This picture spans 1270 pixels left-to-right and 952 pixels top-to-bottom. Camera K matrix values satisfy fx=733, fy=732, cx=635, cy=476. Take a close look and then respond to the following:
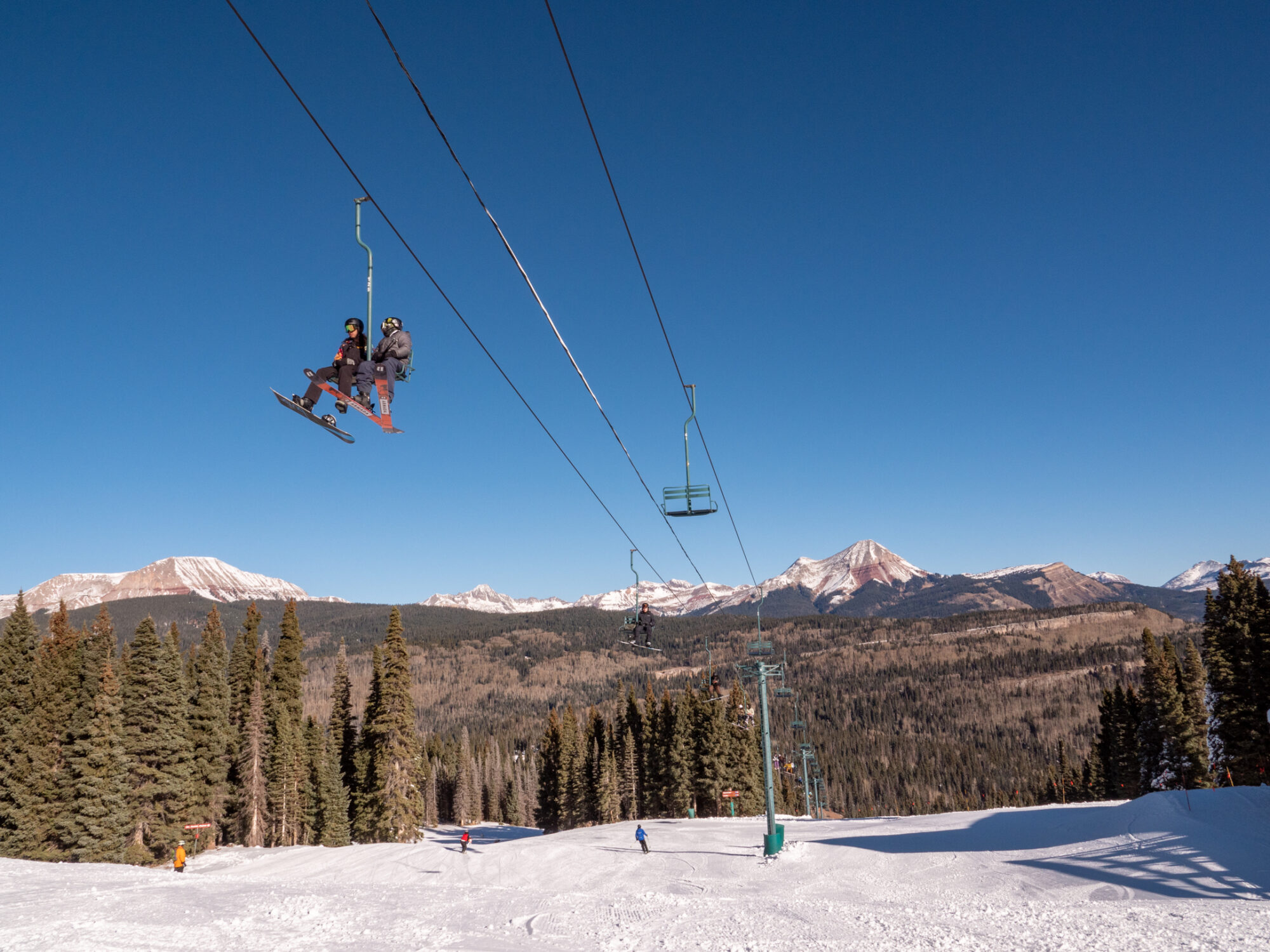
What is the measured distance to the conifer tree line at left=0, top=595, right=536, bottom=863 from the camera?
3712cm

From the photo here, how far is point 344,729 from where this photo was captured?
2349 inches

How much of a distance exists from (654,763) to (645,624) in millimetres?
41275

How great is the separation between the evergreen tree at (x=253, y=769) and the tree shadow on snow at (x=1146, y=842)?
38.3 metres

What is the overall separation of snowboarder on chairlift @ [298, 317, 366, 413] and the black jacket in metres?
0.28

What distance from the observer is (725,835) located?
40.2 m

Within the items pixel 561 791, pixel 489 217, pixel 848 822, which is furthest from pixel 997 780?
pixel 489 217

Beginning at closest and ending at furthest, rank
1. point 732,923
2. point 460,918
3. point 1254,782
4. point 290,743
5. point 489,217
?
point 489,217 → point 732,923 → point 460,918 → point 1254,782 → point 290,743

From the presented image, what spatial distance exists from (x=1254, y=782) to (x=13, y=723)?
68433 millimetres

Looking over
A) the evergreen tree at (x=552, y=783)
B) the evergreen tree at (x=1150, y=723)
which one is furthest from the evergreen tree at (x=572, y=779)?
the evergreen tree at (x=1150, y=723)

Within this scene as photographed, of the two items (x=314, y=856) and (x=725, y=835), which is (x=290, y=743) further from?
(x=725, y=835)

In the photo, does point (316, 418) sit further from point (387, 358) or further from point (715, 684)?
point (715, 684)

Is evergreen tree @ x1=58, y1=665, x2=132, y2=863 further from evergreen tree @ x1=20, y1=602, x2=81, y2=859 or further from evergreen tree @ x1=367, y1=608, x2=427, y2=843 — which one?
evergreen tree @ x1=367, y1=608, x2=427, y2=843

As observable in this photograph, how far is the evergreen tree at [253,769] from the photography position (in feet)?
165

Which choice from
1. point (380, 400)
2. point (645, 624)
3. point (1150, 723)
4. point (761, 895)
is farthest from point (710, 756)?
point (380, 400)
